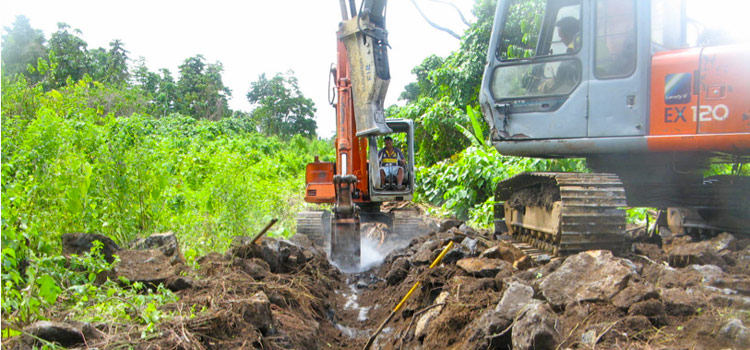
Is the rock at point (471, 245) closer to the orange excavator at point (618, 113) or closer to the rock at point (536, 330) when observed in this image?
the orange excavator at point (618, 113)

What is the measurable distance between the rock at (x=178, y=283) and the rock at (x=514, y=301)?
2371 millimetres

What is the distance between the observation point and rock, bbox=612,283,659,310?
3.27 metres

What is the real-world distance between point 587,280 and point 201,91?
4877 centimetres

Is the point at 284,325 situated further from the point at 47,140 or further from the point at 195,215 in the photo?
the point at 195,215

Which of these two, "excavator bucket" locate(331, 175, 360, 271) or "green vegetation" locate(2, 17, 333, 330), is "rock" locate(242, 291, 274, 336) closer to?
"green vegetation" locate(2, 17, 333, 330)

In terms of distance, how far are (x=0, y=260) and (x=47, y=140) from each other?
10.2 ft

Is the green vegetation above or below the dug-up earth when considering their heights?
above

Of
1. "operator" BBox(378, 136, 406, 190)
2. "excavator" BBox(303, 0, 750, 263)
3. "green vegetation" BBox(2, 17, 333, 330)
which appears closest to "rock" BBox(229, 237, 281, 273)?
"green vegetation" BBox(2, 17, 333, 330)

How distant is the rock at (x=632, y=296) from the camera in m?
3.27

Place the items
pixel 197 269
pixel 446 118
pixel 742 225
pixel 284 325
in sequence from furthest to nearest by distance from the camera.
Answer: pixel 446 118 → pixel 742 225 → pixel 197 269 → pixel 284 325

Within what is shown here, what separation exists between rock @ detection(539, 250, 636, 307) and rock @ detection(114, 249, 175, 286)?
2934 millimetres

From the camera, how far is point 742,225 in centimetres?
576

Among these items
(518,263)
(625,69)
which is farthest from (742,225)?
(518,263)

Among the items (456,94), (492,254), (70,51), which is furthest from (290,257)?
(70,51)
